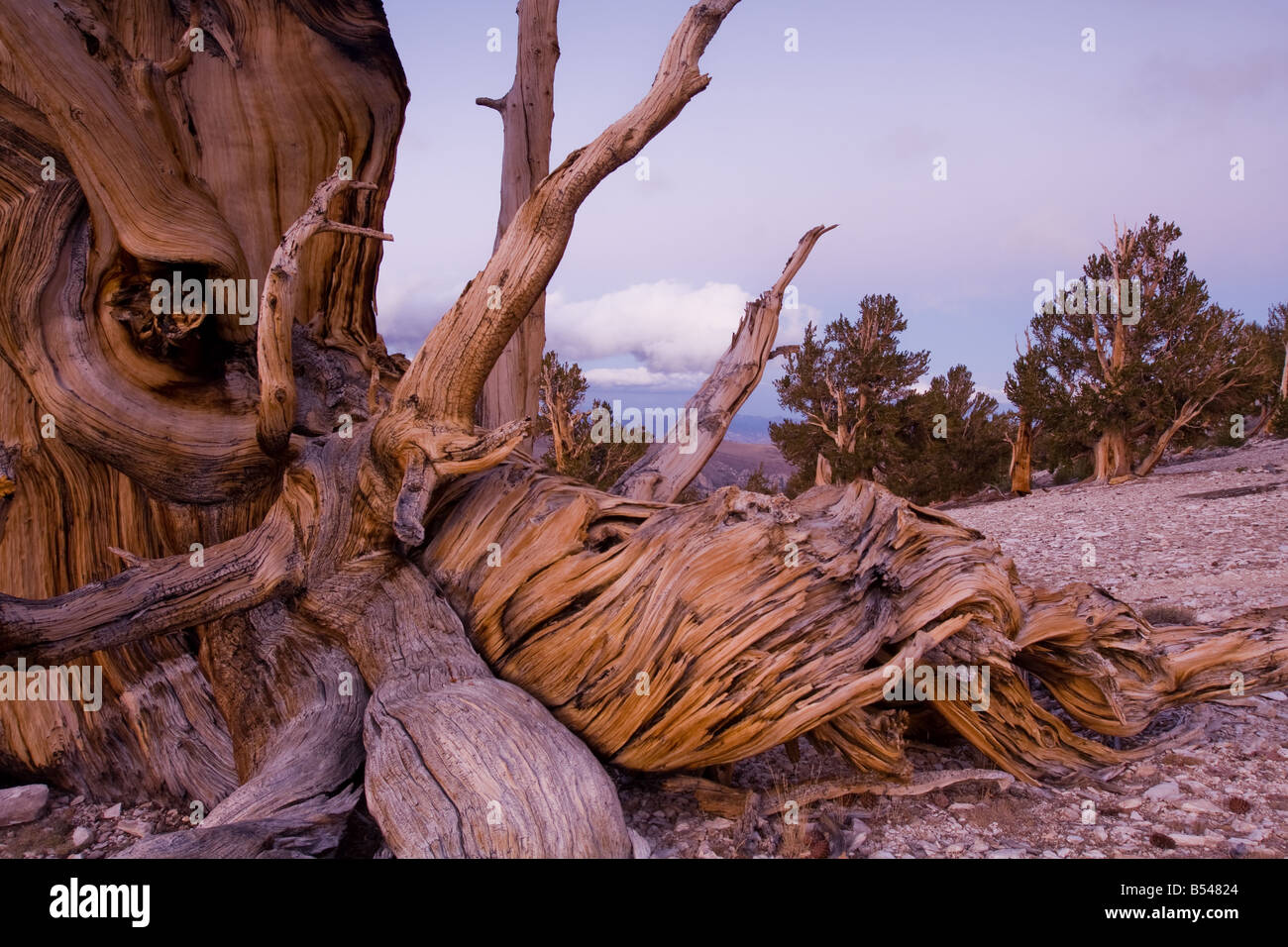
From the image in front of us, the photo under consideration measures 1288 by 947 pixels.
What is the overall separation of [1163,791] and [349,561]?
12.1ft

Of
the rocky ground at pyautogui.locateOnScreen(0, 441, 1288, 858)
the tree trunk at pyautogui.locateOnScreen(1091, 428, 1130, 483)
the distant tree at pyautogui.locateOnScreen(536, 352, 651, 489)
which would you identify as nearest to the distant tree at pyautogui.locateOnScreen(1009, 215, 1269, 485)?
the tree trunk at pyautogui.locateOnScreen(1091, 428, 1130, 483)

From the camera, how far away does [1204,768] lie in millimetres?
3615

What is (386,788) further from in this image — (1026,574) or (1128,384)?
(1128,384)

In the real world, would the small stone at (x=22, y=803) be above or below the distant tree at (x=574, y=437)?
below

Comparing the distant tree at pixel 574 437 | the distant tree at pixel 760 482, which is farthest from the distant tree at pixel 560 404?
the distant tree at pixel 760 482

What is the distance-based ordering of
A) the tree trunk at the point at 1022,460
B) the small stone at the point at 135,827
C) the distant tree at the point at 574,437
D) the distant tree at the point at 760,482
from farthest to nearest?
1. the distant tree at the point at 760,482
2. the tree trunk at the point at 1022,460
3. the distant tree at the point at 574,437
4. the small stone at the point at 135,827

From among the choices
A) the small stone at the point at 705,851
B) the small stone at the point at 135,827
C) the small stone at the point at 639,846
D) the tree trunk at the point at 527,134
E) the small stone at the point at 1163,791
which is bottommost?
the small stone at the point at 135,827

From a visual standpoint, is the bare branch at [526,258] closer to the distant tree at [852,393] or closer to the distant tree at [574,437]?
the distant tree at [574,437]

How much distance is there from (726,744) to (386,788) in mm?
1298

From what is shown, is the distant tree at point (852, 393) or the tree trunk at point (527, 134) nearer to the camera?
the tree trunk at point (527, 134)

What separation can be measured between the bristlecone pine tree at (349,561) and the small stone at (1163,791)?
0.32 meters

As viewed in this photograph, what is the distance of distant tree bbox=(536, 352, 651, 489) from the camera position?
17.8 meters

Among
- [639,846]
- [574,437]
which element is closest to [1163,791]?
[639,846]

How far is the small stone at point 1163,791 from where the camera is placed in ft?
11.0
